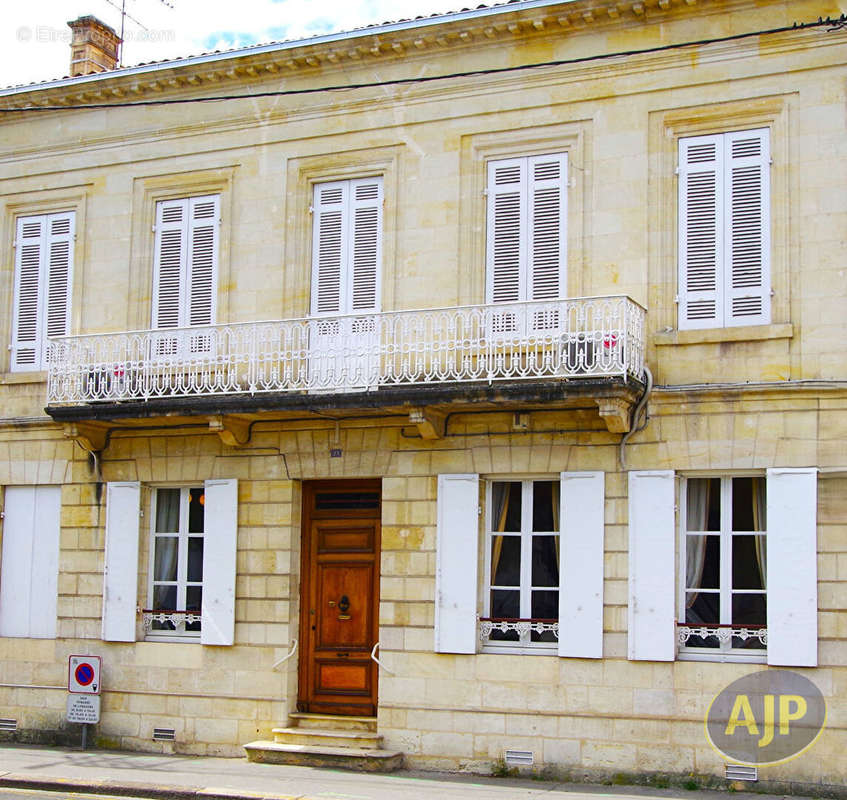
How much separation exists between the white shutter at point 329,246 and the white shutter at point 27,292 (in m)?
4.00

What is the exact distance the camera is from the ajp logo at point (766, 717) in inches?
480

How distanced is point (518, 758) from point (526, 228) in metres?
5.76

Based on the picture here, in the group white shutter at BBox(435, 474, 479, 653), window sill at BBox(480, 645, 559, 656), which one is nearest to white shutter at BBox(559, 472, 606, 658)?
window sill at BBox(480, 645, 559, 656)

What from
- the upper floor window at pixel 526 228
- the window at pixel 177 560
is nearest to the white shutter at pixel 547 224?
the upper floor window at pixel 526 228

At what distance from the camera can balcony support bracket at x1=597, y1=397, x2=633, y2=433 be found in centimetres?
1268

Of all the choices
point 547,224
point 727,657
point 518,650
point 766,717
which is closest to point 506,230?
point 547,224

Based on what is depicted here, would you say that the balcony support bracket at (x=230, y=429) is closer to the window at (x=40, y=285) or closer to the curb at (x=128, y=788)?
the window at (x=40, y=285)

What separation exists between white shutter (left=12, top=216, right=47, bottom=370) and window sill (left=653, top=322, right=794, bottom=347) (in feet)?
27.2

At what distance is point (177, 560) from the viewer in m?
15.5

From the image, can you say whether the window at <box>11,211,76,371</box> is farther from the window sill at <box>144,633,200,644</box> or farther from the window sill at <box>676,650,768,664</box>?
the window sill at <box>676,650,768,664</box>

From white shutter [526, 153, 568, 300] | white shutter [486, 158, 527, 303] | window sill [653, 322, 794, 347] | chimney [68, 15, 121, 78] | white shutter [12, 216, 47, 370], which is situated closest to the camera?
window sill [653, 322, 794, 347]

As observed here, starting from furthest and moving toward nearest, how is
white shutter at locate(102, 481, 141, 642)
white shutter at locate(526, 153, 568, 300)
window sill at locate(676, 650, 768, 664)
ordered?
white shutter at locate(102, 481, 141, 642) < white shutter at locate(526, 153, 568, 300) < window sill at locate(676, 650, 768, 664)

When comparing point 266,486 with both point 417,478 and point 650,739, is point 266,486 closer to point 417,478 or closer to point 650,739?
point 417,478

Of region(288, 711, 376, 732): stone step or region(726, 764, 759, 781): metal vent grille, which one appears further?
region(288, 711, 376, 732): stone step
